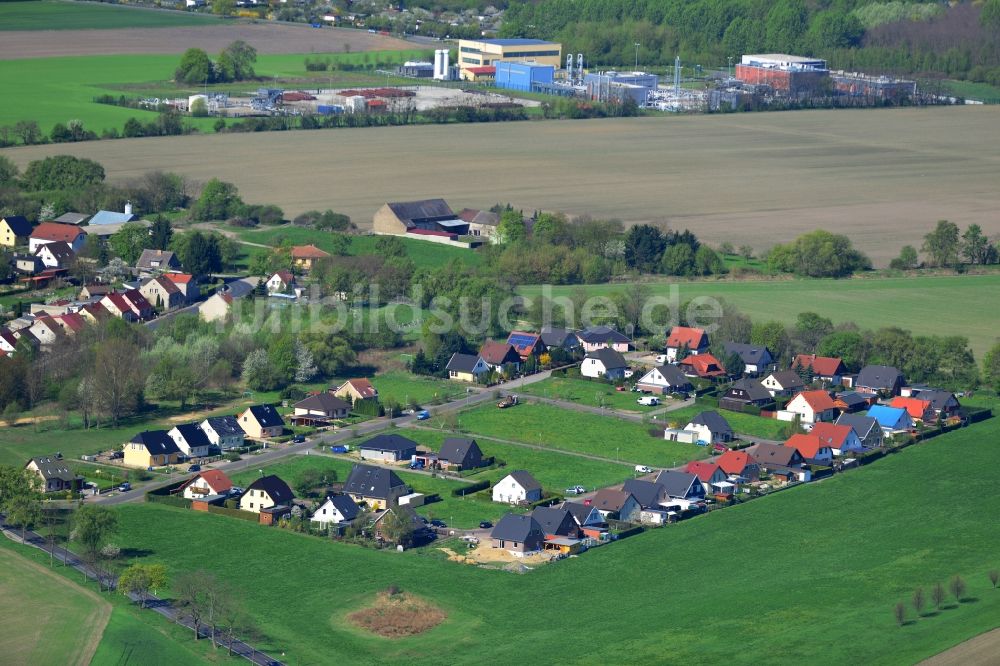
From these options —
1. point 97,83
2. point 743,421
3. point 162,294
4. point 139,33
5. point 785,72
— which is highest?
point 139,33

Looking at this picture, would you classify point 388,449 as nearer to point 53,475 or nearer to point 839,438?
point 53,475

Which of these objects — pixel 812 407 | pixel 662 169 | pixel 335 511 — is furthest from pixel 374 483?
pixel 662 169

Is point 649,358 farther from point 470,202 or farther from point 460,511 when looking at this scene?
point 470,202

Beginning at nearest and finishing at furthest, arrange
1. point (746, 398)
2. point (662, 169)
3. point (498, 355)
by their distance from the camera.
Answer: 1. point (746, 398)
2. point (498, 355)
3. point (662, 169)

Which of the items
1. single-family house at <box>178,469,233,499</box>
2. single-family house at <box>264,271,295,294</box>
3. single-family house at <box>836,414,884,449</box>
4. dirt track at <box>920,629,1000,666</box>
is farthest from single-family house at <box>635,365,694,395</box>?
dirt track at <box>920,629,1000,666</box>

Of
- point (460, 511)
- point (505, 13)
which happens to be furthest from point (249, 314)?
point (505, 13)
